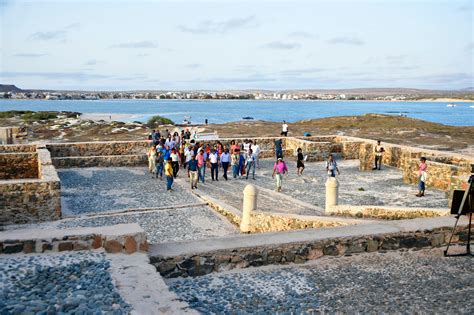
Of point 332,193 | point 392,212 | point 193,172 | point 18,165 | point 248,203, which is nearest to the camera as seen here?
point 392,212

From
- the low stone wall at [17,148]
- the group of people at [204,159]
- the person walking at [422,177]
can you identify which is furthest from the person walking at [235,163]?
the low stone wall at [17,148]

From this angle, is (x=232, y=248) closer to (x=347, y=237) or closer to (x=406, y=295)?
(x=347, y=237)

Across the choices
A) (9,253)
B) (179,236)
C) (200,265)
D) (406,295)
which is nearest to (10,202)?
(179,236)

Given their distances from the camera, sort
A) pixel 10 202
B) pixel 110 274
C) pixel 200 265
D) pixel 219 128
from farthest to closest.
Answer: pixel 219 128, pixel 10 202, pixel 200 265, pixel 110 274

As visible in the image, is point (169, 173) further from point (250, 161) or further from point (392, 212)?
point (392, 212)

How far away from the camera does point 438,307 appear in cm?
584

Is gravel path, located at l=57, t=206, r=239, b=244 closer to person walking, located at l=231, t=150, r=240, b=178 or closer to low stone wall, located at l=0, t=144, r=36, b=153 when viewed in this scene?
person walking, located at l=231, t=150, r=240, b=178

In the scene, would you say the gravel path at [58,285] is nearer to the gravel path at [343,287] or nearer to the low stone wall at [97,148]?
the gravel path at [343,287]

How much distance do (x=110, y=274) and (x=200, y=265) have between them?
4.34 ft

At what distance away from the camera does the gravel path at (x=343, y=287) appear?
18.9ft

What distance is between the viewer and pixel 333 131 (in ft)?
137

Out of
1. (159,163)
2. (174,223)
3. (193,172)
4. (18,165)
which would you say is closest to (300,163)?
(193,172)

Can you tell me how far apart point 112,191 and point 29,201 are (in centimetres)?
372

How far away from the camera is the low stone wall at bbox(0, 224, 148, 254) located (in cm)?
611
